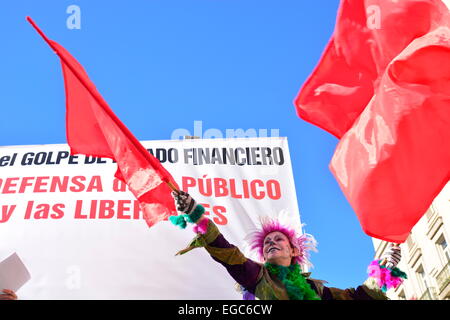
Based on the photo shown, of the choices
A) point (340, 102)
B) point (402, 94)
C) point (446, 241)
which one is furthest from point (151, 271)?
point (446, 241)

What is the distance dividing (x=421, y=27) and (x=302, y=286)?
84.9 inches

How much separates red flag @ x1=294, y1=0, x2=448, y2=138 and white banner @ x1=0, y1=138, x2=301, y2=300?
1.49 m

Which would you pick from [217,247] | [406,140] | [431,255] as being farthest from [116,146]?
[431,255]

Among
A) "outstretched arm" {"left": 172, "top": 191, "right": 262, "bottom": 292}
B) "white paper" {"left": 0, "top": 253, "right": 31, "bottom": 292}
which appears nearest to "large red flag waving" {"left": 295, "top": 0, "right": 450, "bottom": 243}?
"outstretched arm" {"left": 172, "top": 191, "right": 262, "bottom": 292}

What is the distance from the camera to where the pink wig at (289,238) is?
168 inches

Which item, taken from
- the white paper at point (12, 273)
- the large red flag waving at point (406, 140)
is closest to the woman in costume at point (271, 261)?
the large red flag waving at point (406, 140)

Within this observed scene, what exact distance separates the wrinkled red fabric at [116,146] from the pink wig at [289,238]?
0.92m

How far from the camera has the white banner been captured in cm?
491

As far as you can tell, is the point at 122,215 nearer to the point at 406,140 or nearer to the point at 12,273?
the point at 12,273

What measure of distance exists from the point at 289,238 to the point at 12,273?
2409 mm

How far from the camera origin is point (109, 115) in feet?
12.3

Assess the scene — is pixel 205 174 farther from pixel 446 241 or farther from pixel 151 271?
pixel 446 241

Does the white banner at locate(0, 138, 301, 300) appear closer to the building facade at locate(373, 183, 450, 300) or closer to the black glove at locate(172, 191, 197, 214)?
the black glove at locate(172, 191, 197, 214)

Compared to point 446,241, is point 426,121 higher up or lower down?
lower down
